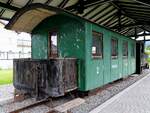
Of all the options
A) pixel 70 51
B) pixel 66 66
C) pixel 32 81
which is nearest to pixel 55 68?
pixel 66 66

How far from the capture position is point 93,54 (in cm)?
801

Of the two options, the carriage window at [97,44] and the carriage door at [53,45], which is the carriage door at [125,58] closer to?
the carriage window at [97,44]

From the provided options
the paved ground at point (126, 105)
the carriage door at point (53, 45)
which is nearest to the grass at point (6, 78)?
the carriage door at point (53, 45)

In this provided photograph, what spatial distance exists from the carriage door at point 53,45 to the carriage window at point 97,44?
4.56 ft

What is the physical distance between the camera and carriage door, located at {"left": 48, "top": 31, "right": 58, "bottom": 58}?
8.05m

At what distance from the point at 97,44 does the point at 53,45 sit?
5.73 ft

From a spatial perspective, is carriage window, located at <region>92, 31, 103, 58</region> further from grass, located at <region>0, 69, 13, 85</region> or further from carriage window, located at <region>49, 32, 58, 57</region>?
grass, located at <region>0, 69, 13, 85</region>

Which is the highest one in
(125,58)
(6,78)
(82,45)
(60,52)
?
(82,45)

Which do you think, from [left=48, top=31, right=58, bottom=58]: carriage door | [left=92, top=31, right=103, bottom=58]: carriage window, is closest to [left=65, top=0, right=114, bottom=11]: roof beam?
[left=92, top=31, right=103, bottom=58]: carriage window

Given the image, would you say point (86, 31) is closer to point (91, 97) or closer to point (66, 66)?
point (66, 66)

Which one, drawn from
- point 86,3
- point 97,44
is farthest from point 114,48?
point 86,3

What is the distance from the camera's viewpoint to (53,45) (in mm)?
8195

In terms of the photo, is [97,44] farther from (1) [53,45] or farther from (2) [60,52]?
(1) [53,45]

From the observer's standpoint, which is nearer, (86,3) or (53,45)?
(53,45)
